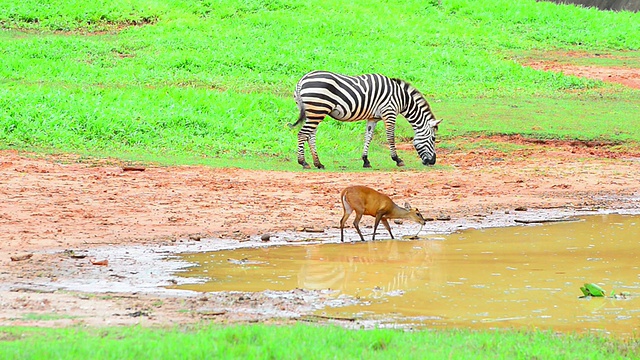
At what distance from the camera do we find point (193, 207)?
37.8 feet

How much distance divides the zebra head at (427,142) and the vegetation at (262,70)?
315 millimetres

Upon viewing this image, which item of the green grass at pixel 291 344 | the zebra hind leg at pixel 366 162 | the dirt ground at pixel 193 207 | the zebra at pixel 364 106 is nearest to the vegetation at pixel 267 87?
the green grass at pixel 291 344

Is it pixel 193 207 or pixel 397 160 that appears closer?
pixel 193 207

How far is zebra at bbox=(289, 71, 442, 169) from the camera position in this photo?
16.4 metres

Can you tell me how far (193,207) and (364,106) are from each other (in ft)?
19.8

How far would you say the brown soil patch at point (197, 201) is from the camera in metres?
6.78

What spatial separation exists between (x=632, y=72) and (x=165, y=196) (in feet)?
59.2

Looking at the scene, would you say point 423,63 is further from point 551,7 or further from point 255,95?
point 551,7

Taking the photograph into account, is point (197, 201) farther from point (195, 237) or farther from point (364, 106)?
point (364, 106)

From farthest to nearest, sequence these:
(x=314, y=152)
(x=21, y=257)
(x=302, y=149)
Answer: (x=302, y=149) < (x=314, y=152) < (x=21, y=257)

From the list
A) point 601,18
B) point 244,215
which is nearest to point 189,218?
point 244,215

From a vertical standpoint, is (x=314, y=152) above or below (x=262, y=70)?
below

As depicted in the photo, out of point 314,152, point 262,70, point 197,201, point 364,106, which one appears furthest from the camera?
point 262,70

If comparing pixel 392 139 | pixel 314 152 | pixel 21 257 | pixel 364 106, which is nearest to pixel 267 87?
pixel 364 106
